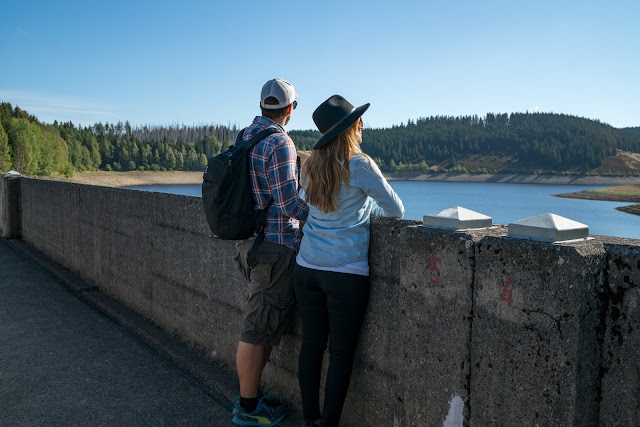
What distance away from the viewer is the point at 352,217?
2842 mm

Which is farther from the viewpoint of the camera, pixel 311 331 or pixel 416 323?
pixel 311 331

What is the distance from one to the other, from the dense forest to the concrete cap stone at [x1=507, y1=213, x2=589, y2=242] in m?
115

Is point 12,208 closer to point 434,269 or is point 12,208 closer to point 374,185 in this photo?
point 374,185

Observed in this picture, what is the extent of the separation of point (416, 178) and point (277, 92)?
157834 mm

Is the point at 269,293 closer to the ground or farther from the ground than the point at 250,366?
farther from the ground

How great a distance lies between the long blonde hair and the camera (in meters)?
2.74

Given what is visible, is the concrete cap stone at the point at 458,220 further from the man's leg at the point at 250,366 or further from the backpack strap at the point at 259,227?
the man's leg at the point at 250,366

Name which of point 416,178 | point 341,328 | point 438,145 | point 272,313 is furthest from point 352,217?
point 438,145

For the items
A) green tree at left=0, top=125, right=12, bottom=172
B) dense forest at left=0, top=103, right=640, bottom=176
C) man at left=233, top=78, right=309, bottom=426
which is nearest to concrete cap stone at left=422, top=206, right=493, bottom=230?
man at left=233, top=78, right=309, bottom=426

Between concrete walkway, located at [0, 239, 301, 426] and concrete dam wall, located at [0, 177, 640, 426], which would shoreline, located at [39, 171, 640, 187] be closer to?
concrete walkway, located at [0, 239, 301, 426]

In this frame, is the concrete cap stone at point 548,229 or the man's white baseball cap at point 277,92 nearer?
the concrete cap stone at point 548,229

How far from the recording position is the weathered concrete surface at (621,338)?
192cm

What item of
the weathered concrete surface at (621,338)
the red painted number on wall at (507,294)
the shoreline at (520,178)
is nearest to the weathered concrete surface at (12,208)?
the red painted number on wall at (507,294)

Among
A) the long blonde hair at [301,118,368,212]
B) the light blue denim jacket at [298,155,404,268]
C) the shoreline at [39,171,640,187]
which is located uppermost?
the long blonde hair at [301,118,368,212]
